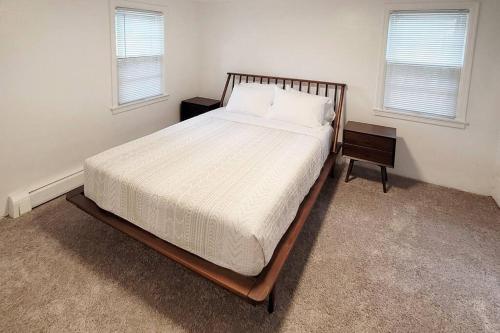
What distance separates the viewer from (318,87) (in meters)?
3.89

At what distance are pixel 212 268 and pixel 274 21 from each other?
3205 mm

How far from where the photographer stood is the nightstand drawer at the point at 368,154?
127 inches

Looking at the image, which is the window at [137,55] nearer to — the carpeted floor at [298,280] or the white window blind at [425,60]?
the carpeted floor at [298,280]

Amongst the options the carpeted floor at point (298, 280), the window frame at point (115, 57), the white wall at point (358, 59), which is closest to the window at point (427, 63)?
the white wall at point (358, 59)

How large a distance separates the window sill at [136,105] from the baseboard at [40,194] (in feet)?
2.54

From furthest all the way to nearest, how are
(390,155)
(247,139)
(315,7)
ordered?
(315,7) → (390,155) → (247,139)

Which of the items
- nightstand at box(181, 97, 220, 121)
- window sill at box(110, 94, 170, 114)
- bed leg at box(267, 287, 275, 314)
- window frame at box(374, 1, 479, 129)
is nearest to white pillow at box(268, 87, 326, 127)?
window frame at box(374, 1, 479, 129)

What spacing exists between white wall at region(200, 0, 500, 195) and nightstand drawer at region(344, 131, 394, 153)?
0.49 metres

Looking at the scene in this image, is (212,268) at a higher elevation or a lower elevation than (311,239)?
higher

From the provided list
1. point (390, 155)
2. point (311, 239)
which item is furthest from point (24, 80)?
point (390, 155)

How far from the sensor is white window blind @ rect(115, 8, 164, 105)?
11.4 ft

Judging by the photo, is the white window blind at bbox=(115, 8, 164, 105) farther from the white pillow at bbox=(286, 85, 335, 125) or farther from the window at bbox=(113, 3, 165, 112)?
the white pillow at bbox=(286, 85, 335, 125)

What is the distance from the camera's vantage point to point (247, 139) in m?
2.96

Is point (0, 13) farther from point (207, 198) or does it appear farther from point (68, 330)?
point (68, 330)
